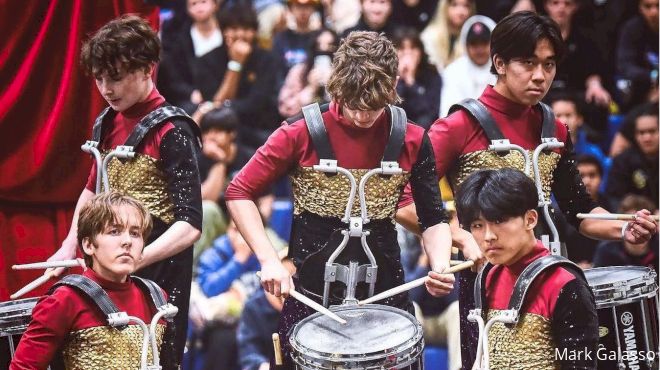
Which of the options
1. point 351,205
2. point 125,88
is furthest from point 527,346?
point 125,88

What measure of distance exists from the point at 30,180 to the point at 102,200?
4.40 feet

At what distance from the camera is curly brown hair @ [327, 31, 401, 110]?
3.54m

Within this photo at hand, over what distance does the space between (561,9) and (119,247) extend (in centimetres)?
348

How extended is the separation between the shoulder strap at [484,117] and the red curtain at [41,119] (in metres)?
1.54

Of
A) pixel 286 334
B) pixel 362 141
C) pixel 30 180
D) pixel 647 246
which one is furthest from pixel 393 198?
pixel 647 246

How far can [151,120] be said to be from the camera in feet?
12.6

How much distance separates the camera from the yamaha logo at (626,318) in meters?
3.71

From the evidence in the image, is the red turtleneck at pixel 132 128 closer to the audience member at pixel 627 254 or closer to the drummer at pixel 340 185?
the drummer at pixel 340 185

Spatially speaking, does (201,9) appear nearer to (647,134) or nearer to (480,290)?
(647,134)

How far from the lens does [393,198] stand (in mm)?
3746

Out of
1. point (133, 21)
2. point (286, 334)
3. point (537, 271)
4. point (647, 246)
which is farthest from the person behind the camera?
point (647, 246)

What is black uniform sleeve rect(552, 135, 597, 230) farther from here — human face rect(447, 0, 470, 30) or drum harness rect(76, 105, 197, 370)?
human face rect(447, 0, 470, 30)

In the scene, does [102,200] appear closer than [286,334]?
Yes

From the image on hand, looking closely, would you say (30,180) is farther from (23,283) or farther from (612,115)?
(612,115)
